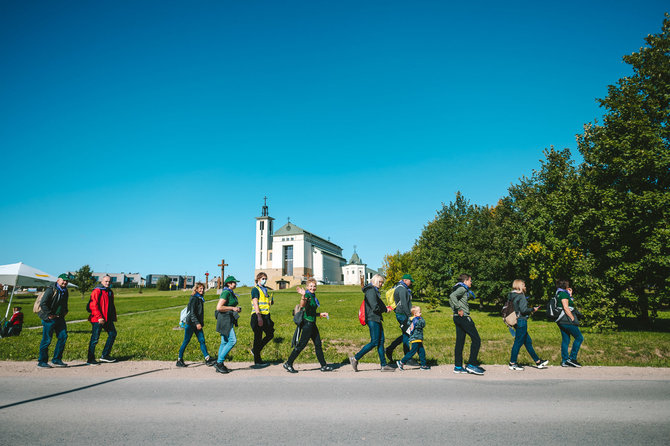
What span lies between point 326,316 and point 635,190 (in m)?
17.3

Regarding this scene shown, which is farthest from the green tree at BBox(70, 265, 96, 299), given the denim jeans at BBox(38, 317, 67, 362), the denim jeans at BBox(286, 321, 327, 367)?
the denim jeans at BBox(286, 321, 327, 367)

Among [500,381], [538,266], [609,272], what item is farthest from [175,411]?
[538,266]

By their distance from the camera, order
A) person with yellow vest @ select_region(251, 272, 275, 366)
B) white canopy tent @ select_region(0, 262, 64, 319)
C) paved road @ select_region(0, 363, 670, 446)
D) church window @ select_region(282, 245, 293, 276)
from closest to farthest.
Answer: paved road @ select_region(0, 363, 670, 446) < person with yellow vest @ select_region(251, 272, 275, 366) < white canopy tent @ select_region(0, 262, 64, 319) < church window @ select_region(282, 245, 293, 276)

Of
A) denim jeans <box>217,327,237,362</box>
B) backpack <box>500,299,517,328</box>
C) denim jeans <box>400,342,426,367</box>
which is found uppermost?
backpack <box>500,299,517,328</box>

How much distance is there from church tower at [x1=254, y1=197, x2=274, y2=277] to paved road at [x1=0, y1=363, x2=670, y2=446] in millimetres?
90465

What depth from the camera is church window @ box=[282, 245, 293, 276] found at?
97562 mm

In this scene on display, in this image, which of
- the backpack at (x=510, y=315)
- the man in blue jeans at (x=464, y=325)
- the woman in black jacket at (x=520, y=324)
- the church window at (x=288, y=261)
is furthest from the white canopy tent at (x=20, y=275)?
→ the church window at (x=288, y=261)

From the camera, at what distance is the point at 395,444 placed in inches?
169

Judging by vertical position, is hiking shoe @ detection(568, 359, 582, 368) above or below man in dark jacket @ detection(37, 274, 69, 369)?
below

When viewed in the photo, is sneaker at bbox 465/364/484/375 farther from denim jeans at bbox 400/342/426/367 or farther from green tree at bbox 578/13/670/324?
green tree at bbox 578/13/670/324

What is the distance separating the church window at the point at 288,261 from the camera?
9756 cm

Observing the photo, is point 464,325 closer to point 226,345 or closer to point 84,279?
point 226,345

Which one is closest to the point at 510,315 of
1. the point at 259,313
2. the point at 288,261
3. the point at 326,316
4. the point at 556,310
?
the point at 556,310

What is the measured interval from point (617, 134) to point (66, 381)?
23.2 meters
